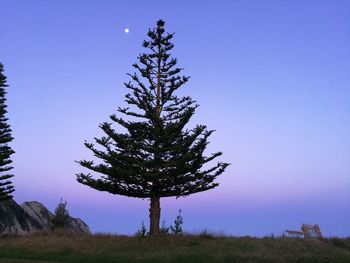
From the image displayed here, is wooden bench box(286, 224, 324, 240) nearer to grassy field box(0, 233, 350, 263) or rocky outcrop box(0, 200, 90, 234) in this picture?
grassy field box(0, 233, 350, 263)

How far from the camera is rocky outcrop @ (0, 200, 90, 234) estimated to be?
4024 centimetres

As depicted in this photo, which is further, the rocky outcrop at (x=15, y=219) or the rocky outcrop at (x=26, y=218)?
the rocky outcrop at (x=26, y=218)

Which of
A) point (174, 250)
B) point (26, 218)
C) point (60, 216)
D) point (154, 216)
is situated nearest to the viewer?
point (174, 250)

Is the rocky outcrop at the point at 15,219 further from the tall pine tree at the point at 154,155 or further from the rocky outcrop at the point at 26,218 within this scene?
the tall pine tree at the point at 154,155

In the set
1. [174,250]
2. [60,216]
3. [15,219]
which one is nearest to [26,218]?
[15,219]

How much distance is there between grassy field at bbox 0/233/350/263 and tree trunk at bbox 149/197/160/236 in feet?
5.75

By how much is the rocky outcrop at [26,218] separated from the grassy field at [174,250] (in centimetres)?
1703

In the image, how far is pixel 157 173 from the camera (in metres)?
23.6

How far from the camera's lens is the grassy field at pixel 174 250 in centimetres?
1850

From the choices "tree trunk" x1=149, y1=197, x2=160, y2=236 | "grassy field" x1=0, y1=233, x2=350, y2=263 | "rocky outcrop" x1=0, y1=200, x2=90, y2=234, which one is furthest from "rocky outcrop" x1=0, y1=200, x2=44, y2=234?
"tree trunk" x1=149, y1=197, x2=160, y2=236

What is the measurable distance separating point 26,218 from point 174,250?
91.4 feet

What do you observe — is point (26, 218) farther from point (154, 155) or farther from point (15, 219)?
point (154, 155)

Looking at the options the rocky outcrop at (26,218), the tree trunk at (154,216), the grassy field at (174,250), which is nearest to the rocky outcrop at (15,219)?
the rocky outcrop at (26,218)

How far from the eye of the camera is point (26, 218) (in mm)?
42750
